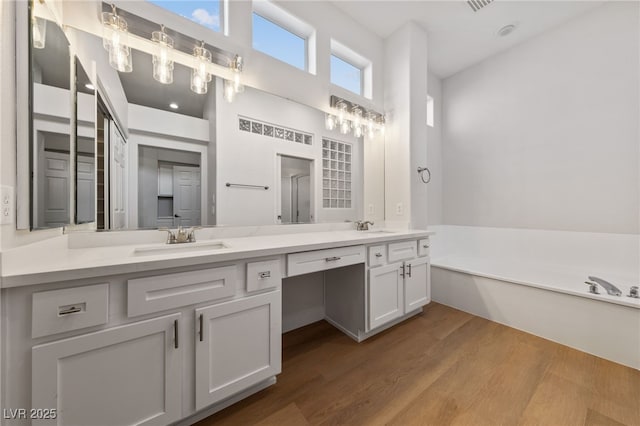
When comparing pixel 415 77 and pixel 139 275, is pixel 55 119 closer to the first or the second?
pixel 139 275

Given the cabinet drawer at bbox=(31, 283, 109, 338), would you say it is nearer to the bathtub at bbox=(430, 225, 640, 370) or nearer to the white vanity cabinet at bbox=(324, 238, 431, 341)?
the white vanity cabinet at bbox=(324, 238, 431, 341)

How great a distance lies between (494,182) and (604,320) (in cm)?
183

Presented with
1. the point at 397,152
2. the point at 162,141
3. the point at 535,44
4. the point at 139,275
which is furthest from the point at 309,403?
the point at 535,44

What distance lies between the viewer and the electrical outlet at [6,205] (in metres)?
0.73

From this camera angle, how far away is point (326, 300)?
221 cm

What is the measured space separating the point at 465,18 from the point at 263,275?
3.23 m

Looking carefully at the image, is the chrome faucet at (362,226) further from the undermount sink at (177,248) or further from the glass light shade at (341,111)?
the undermount sink at (177,248)

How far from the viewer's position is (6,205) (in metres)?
0.76

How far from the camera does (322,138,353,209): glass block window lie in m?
2.23

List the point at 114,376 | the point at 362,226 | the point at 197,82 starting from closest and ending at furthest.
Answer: the point at 114,376 < the point at 197,82 < the point at 362,226

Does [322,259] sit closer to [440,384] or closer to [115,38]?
[440,384]

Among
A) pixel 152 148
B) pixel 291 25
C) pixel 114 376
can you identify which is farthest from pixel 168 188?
pixel 291 25

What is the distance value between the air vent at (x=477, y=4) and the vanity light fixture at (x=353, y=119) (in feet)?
4.13

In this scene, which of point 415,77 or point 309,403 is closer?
point 309,403
